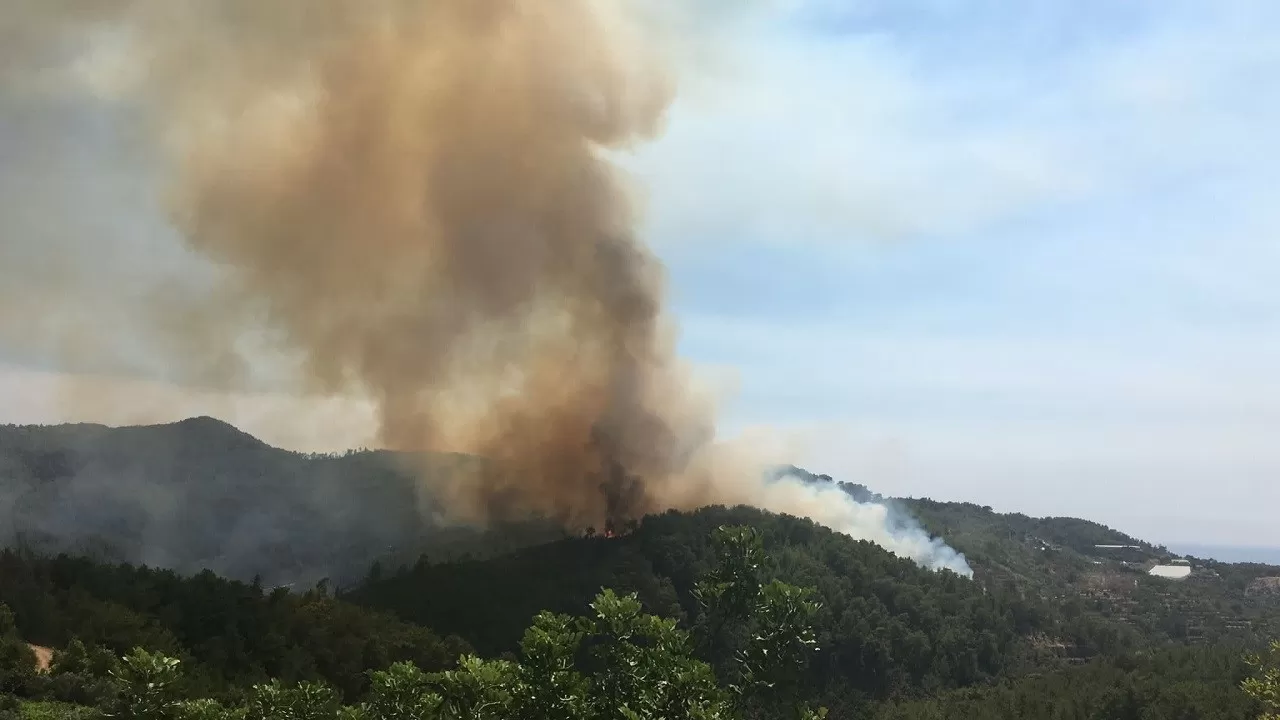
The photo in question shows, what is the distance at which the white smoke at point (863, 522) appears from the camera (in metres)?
143

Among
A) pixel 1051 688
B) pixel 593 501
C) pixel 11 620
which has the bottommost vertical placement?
pixel 1051 688

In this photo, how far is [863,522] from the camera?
163375 millimetres

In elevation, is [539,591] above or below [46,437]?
below

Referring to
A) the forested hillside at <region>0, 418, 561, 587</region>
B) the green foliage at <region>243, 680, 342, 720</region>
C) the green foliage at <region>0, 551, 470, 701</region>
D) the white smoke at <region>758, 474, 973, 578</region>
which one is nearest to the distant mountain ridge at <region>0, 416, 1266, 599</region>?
the forested hillside at <region>0, 418, 561, 587</region>

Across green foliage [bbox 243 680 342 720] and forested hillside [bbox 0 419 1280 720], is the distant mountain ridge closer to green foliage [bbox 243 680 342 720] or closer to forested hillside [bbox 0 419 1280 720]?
forested hillside [bbox 0 419 1280 720]

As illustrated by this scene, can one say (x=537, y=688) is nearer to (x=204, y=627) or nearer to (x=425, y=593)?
(x=204, y=627)

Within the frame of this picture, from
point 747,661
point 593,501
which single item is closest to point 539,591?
point 593,501

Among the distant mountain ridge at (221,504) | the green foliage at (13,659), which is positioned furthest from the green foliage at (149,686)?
the distant mountain ridge at (221,504)

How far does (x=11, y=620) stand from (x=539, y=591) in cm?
5355

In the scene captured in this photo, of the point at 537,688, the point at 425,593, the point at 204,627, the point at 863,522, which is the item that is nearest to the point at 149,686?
the point at 537,688

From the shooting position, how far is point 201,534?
362ft

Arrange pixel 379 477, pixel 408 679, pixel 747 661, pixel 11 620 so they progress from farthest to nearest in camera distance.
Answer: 1. pixel 379 477
2. pixel 11 620
3. pixel 747 661
4. pixel 408 679

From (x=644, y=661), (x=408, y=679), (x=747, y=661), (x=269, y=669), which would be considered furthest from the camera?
(x=269, y=669)

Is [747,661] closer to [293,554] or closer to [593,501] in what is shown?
[593,501]
